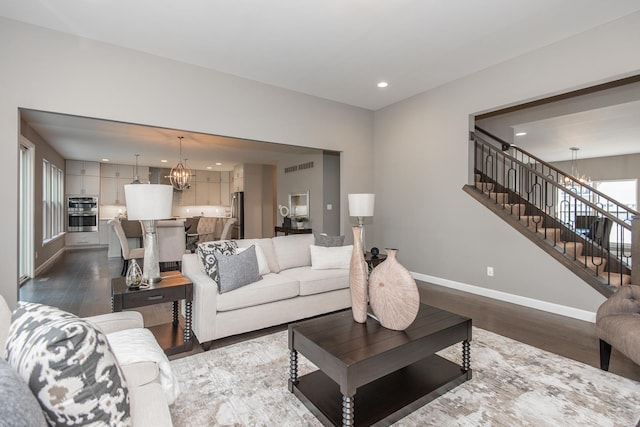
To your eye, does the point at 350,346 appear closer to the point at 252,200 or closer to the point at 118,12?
the point at 118,12

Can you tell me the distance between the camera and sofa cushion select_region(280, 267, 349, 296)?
3367mm

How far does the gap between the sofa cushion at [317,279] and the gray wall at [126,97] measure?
216 centimetres

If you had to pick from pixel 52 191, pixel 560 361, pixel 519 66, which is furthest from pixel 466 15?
pixel 52 191

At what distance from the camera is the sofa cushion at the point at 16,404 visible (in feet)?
2.10

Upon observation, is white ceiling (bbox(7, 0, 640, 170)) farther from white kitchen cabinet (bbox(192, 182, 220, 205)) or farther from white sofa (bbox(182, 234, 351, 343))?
white kitchen cabinet (bbox(192, 182, 220, 205))

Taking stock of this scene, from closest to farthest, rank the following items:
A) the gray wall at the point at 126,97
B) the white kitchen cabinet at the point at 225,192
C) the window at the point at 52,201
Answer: the gray wall at the point at 126,97, the window at the point at 52,201, the white kitchen cabinet at the point at 225,192

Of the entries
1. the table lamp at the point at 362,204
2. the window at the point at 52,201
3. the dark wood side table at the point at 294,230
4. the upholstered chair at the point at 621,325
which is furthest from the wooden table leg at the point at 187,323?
the window at the point at 52,201

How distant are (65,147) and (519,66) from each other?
29.8 ft

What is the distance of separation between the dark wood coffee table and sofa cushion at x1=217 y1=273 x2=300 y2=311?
99cm

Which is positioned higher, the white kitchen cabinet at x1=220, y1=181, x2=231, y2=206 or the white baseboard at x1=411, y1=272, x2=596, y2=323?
the white kitchen cabinet at x1=220, y1=181, x2=231, y2=206

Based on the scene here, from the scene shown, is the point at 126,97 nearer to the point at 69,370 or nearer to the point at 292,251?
the point at 292,251

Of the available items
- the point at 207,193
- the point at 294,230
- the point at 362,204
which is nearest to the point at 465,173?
the point at 362,204

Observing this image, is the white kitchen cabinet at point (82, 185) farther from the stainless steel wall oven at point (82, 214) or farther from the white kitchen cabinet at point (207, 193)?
the white kitchen cabinet at point (207, 193)

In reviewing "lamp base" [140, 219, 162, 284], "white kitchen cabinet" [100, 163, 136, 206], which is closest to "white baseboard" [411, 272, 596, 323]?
"lamp base" [140, 219, 162, 284]
